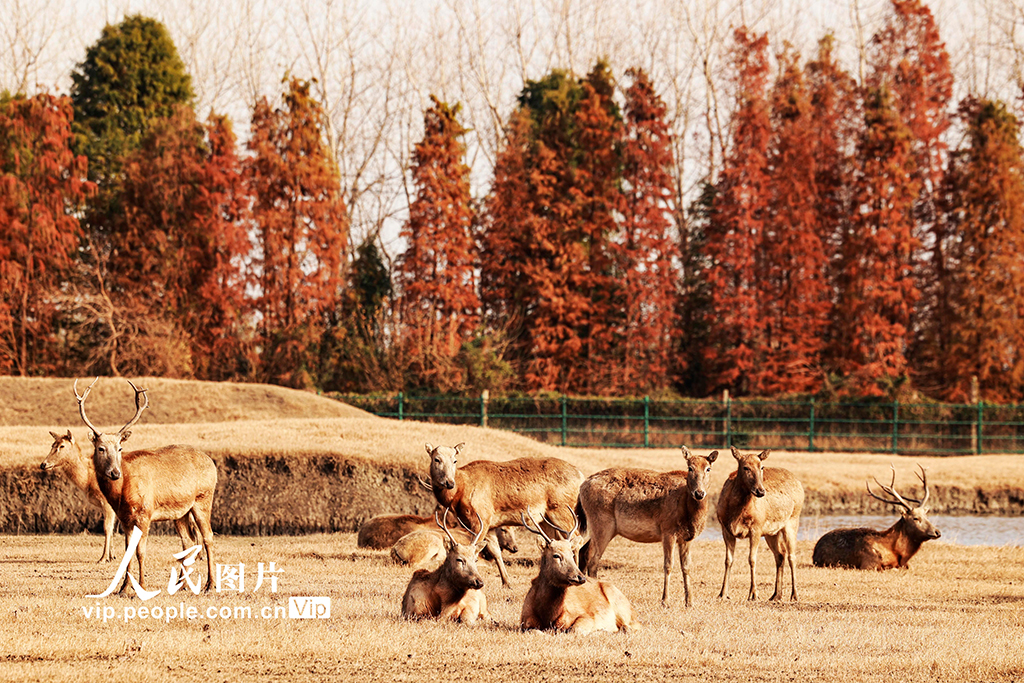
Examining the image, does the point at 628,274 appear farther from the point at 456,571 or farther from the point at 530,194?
the point at 456,571

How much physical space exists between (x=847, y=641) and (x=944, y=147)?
114 ft

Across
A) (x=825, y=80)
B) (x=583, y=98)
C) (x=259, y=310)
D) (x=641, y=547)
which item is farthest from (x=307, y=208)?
(x=641, y=547)

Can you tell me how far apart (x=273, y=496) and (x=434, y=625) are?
9.50 m

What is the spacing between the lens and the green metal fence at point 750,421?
30.7 metres

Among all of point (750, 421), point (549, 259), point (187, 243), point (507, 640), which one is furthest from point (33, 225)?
point (507, 640)

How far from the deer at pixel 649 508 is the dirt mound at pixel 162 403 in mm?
17065

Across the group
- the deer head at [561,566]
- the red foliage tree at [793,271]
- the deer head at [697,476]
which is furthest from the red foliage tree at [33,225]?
the deer head at [561,566]

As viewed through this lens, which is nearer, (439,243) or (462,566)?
(462,566)

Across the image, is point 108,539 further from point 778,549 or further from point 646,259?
point 646,259

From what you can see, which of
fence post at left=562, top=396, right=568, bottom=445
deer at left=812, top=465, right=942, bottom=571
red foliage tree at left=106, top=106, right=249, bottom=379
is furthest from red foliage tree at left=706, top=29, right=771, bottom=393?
deer at left=812, top=465, right=942, bottom=571

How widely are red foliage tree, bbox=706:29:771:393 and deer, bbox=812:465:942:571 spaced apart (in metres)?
22.4

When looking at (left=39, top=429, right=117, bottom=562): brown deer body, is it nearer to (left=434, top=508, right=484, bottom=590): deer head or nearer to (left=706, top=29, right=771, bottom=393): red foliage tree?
(left=434, top=508, right=484, bottom=590): deer head

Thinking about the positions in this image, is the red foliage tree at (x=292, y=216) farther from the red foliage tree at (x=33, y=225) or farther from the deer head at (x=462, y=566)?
the deer head at (x=462, y=566)

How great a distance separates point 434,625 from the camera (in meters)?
8.58
